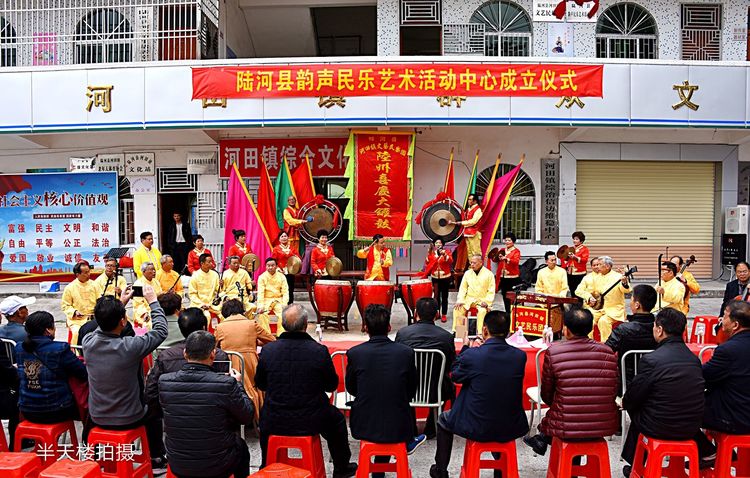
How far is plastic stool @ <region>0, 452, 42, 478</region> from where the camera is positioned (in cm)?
282

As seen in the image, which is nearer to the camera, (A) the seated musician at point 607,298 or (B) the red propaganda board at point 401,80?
(A) the seated musician at point 607,298

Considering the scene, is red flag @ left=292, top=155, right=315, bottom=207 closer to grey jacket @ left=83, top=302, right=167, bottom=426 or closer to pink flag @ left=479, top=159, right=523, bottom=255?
pink flag @ left=479, top=159, right=523, bottom=255

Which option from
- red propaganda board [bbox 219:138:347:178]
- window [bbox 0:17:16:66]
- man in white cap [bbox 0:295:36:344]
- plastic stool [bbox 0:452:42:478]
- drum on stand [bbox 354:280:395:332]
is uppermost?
window [bbox 0:17:16:66]

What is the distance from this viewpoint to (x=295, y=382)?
10.6 feet

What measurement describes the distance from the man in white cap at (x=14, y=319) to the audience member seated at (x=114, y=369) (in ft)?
3.35

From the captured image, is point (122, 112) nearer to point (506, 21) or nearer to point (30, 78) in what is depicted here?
point (30, 78)

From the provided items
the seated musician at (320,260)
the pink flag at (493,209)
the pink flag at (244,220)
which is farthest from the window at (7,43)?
the pink flag at (493,209)

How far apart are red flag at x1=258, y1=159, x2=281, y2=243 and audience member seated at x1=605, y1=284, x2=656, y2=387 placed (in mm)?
7143

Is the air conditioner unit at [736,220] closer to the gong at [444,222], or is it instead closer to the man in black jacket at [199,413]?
the gong at [444,222]

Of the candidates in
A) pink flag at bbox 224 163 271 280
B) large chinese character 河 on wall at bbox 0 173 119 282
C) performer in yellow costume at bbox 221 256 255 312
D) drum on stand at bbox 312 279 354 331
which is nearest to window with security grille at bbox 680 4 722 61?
drum on stand at bbox 312 279 354 331

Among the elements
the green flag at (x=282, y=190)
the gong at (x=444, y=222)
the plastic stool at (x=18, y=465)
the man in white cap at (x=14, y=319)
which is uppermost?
the green flag at (x=282, y=190)

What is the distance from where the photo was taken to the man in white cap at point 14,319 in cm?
398

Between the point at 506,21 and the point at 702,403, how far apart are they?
9.97 m

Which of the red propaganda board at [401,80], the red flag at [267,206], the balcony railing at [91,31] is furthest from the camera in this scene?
the balcony railing at [91,31]
